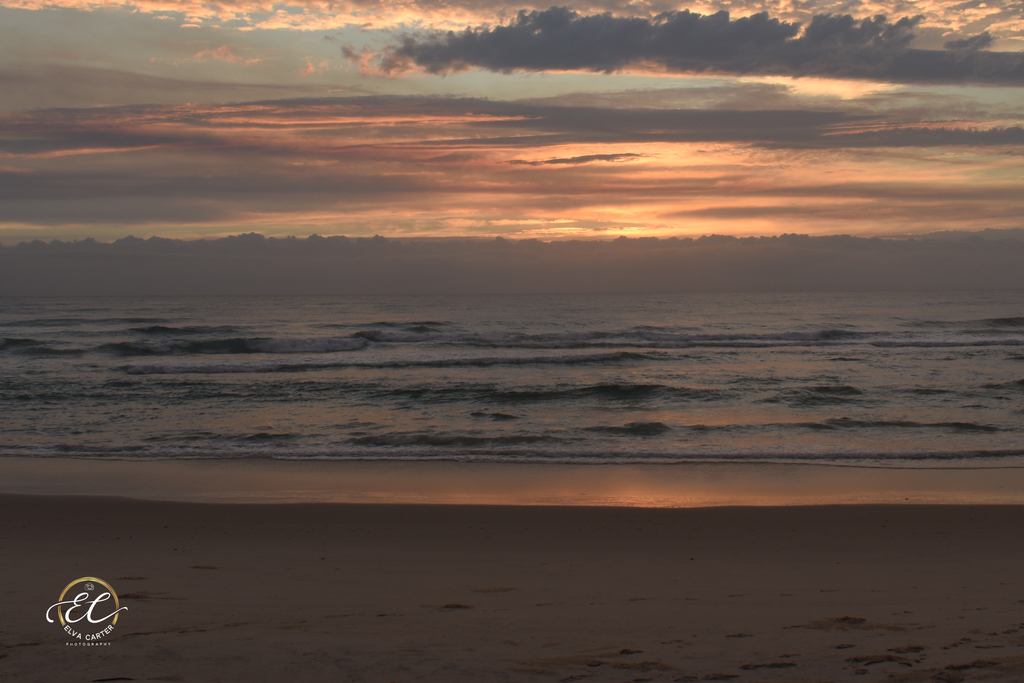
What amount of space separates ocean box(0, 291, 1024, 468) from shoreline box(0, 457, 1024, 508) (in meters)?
0.59

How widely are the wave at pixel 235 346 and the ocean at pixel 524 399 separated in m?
0.16

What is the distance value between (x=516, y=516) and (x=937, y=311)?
225 feet

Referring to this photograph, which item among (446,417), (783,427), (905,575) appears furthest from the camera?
(446,417)

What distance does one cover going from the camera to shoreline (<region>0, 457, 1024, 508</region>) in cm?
827

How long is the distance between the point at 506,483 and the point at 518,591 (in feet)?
13.2

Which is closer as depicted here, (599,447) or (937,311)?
(599,447)

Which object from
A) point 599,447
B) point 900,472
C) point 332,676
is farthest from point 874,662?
point 599,447

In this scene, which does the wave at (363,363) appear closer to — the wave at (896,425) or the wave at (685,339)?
the wave at (685,339)

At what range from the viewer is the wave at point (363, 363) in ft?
80.0

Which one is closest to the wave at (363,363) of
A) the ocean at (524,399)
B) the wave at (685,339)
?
the ocean at (524,399)

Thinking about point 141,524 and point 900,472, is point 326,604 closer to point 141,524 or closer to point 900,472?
point 141,524

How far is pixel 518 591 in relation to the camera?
17.2 ft

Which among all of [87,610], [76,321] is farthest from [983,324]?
→ [76,321]

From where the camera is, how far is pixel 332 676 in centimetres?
368
